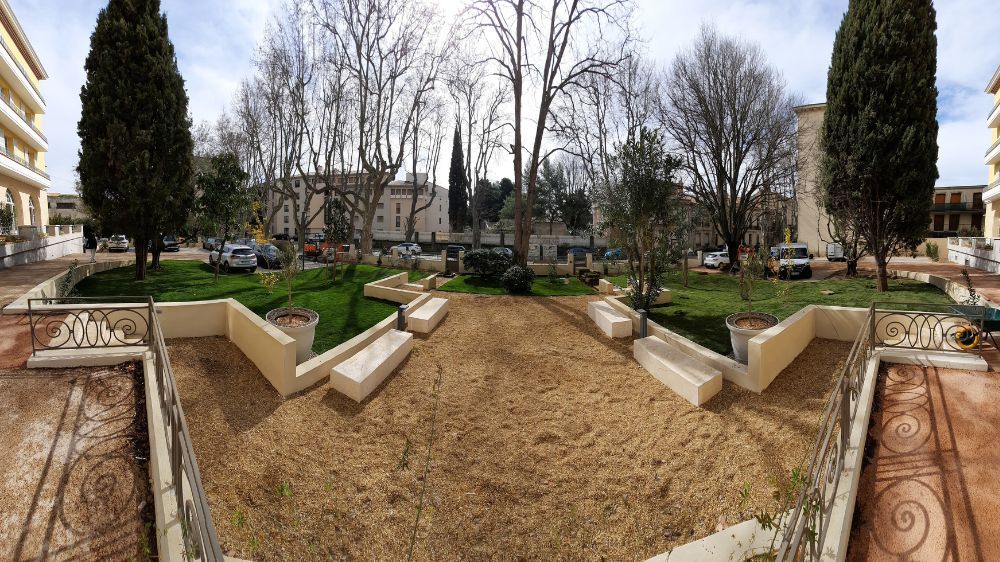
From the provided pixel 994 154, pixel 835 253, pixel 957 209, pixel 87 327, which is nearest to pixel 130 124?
pixel 87 327

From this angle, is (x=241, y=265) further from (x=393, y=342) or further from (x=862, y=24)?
(x=862, y=24)

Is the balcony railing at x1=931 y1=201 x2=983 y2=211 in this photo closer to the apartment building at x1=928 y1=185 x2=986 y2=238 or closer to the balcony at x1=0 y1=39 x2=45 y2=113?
the apartment building at x1=928 y1=185 x2=986 y2=238

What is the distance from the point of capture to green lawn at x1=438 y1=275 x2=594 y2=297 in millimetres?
16703

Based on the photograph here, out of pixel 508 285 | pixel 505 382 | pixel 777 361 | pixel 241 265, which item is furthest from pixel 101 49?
pixel 777 361

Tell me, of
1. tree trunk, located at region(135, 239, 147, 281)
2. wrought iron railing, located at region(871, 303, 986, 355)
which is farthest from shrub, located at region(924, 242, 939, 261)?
tree trunk, located at region(135, 239, 147, 281)

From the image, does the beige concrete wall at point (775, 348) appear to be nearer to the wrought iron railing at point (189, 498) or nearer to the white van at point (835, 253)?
the wrought iron railing at point (189, 498)

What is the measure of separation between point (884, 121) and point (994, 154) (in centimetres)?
2352

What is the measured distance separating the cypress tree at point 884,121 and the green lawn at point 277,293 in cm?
1358

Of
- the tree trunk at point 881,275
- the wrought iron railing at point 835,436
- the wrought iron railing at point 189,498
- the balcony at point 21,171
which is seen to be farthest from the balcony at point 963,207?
the balcony at point 21,171

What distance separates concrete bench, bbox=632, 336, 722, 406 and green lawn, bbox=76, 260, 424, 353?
5.76 metres

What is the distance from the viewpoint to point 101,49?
593 inches

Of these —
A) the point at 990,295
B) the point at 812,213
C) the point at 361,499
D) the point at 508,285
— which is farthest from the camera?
the point at 812,213

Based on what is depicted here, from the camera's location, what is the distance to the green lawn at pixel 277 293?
436 inches

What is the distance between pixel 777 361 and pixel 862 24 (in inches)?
466
